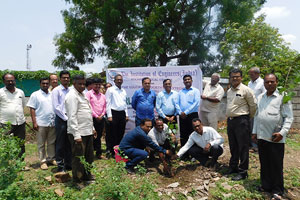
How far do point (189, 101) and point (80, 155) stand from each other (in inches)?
103

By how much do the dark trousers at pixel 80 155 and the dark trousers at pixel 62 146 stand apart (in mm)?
705

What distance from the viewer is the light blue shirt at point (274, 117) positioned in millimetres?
3348

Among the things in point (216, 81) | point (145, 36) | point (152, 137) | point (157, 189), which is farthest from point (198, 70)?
point (145, 36)

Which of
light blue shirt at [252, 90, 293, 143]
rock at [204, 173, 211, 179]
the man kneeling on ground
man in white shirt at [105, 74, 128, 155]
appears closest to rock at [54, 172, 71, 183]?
man in white shirt at [105, 74, 128, 155]

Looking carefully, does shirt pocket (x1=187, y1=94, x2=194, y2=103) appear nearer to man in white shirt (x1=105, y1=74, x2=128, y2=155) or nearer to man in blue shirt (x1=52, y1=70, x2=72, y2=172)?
man in white shirt (x1=105, y1=74, x2=128, y2=155)

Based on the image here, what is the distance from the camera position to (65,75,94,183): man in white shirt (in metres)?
3.63

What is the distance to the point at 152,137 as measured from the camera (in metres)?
4.74

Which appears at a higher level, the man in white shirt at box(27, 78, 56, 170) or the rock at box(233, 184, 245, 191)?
the man in white shirt at box(27, 78, 56, 170)

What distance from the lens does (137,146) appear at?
4.64m

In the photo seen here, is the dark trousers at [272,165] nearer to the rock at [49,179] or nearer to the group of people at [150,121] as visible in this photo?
the group of people at [150,121]

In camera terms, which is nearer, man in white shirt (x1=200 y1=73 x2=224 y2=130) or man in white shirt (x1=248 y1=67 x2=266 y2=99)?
man in white shirt (x1=248 y1=67 x2=266 y2=99)

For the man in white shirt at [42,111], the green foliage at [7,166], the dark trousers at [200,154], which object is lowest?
the dark trousers at [200,154]

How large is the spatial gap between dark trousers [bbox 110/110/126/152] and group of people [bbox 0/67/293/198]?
0.9 inches

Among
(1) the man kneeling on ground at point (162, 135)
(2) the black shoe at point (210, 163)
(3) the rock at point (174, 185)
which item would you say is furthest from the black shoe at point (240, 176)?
(1) the man kneeling on ground at point (162, 135)
